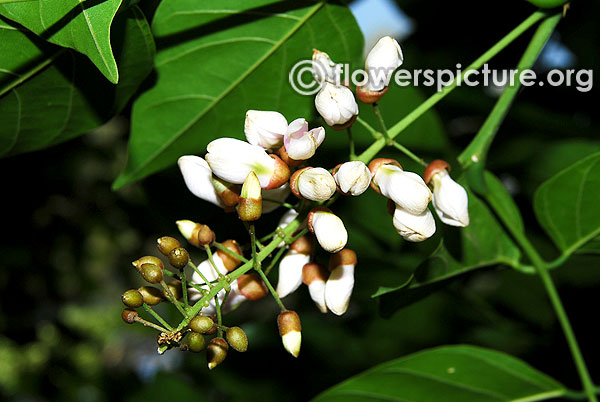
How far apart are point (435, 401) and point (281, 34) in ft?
2.17

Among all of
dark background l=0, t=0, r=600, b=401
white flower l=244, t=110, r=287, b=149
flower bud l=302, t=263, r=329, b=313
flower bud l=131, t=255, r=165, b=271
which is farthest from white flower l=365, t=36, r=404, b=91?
dark background l=0, t=0, r=600, b=401

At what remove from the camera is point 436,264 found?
957mm

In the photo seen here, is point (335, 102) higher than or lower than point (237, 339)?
higher

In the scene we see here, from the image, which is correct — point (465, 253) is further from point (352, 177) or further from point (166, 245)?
point (166, 245)

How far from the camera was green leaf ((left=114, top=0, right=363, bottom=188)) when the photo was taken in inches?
38.8

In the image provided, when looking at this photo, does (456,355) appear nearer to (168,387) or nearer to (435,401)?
(435,401)

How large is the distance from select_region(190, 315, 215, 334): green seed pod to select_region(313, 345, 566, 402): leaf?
0.50 m

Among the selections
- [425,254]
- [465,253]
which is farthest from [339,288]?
[425,254]

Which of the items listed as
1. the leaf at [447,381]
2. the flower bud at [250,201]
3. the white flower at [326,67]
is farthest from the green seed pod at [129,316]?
the leaf at [447,381]

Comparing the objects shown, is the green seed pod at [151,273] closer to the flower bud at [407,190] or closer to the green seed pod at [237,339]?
the green seed pod at [237,339]

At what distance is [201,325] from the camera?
0.62 meters

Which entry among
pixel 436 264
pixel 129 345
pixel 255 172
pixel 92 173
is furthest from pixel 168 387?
pixel 129 345

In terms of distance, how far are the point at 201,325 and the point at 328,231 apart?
17 cm

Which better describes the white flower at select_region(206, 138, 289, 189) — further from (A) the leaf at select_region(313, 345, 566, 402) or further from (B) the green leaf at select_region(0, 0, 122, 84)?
(A) the leaf at select_region(313, 345, 566, 402)
